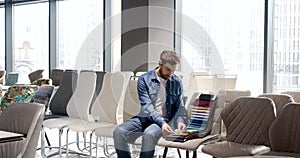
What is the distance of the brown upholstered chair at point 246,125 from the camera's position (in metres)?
3.61

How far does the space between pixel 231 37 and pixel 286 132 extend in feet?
10.3

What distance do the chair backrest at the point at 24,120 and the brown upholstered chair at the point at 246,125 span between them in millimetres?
1440

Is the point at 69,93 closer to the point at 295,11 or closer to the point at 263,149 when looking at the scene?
the point at 263,149

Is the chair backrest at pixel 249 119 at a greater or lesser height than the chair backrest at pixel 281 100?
lesser

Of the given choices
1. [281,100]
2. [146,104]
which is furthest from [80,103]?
[281,100]

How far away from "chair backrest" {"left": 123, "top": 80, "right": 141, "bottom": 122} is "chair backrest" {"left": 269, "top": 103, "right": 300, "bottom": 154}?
141 cm

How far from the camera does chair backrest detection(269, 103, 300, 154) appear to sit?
11.1ft

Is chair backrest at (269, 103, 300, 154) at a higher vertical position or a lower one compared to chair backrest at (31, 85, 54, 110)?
lower

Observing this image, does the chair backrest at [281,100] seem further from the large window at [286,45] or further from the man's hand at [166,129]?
the large window at [286,45]

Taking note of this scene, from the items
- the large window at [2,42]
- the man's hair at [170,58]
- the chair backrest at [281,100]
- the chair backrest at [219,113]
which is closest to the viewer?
the man's hair at [170,58]

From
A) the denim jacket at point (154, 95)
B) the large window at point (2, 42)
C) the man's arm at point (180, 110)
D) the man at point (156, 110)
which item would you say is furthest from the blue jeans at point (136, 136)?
the large window at point (2, 42)

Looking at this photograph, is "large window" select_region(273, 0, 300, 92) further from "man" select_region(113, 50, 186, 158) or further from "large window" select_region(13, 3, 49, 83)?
"large window" select_region(13, 3, 49, 83)

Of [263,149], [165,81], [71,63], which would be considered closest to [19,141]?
[165,81]

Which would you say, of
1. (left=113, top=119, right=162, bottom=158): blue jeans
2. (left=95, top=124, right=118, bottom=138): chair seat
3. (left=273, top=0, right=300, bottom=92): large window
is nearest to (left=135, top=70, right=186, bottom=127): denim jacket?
(left=113, top=119, right=162, bottom=158): blue jeans
